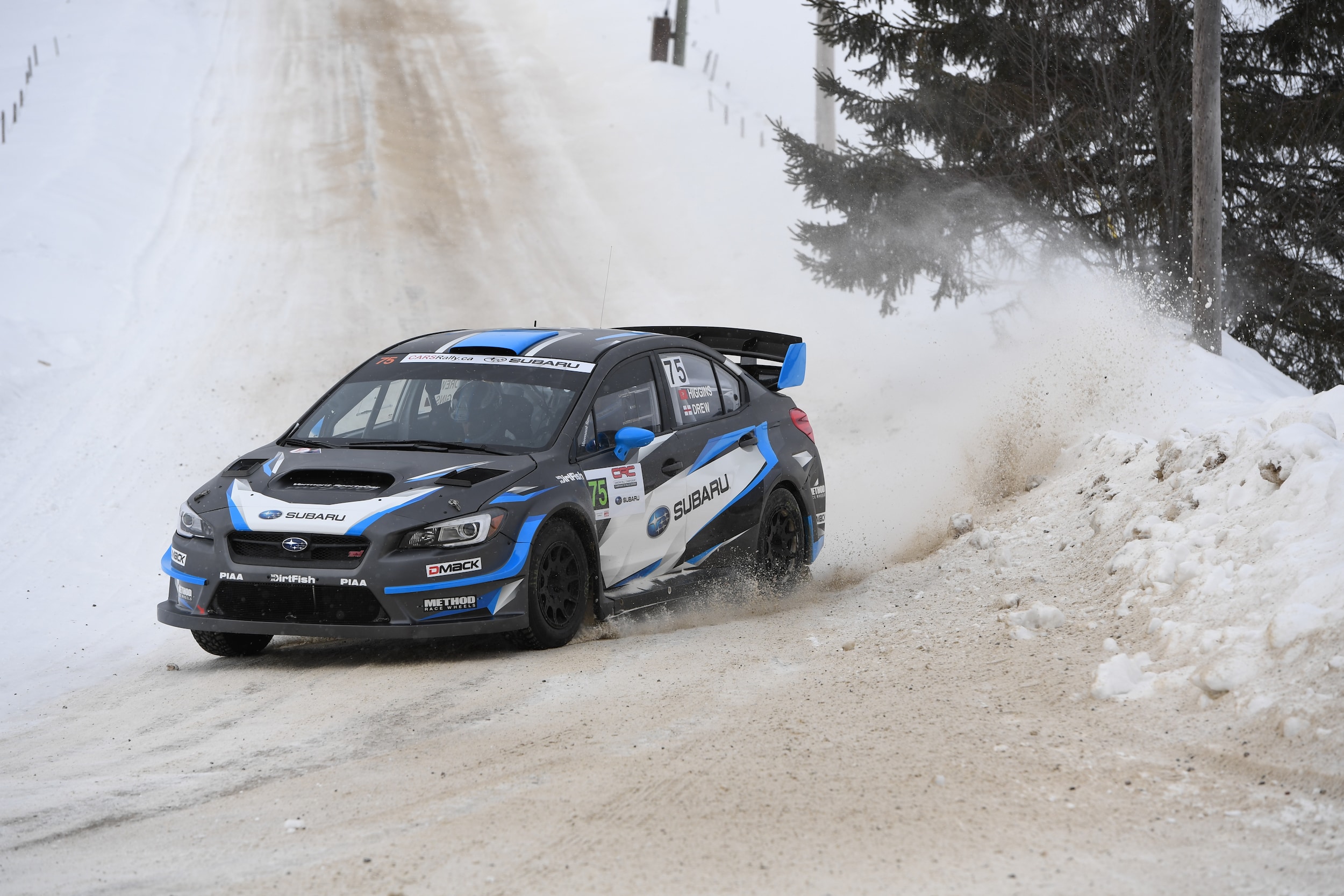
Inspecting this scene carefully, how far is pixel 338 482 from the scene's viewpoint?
627 cm

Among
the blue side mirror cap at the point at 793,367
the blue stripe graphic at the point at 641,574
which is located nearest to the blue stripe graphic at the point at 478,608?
the blue stripe graphic at the point at 641,574

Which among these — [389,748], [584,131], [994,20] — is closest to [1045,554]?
[389,748]

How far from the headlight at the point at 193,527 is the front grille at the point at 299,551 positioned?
0.48 ft

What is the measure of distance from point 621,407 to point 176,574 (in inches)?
94.7

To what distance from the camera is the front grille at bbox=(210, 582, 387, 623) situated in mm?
5953

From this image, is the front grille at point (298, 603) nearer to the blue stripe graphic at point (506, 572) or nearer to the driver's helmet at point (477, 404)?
the blue stripe graphic at point (506, 572)

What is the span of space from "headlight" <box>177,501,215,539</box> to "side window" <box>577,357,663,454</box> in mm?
1833

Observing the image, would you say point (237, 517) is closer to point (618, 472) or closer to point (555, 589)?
point (555, 589)

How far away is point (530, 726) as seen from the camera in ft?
16.3

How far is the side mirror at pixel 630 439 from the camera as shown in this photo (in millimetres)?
6738

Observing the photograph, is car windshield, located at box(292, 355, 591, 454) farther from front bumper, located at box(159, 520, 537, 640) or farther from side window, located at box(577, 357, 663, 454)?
front bumper, located at box(159, 520, 537, 640)

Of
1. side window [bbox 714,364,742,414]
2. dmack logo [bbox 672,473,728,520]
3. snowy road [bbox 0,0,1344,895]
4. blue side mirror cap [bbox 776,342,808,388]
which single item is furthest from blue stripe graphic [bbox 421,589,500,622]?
blue side mirror cap [bbox 776,342,808,388]

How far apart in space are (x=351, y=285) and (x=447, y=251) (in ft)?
6.28

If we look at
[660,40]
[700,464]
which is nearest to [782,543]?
[700,464]
